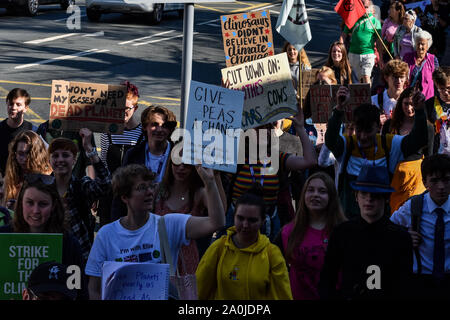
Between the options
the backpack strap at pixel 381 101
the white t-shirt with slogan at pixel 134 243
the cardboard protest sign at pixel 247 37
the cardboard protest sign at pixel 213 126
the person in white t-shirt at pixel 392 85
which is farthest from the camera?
the cardboard protest sign at pixel 247 37

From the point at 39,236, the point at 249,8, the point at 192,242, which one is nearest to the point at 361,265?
the point at 192,242

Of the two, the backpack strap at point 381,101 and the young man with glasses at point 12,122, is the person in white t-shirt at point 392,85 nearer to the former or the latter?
the backpack strap at point 381,101

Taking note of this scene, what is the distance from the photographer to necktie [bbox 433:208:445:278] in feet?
18.7

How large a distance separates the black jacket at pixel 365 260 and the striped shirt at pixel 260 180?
1.74 meters

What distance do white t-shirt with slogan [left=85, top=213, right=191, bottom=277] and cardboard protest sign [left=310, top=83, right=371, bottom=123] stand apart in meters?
3.50

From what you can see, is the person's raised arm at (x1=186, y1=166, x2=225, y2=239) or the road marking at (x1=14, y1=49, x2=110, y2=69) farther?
the road marking at (x1=14, y1=49, x2=110, y2=69)

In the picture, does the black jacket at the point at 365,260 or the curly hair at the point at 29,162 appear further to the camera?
the curly hair at the point at 29,162

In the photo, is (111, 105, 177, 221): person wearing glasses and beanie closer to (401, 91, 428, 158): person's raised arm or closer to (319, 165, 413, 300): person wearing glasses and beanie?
(401, 91, 428, 158): person's raised arm

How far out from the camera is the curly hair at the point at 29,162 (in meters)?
6.86

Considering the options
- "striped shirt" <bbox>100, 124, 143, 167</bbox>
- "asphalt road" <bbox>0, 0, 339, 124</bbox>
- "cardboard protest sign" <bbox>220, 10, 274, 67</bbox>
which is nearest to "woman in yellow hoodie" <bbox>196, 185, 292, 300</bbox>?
"striped shirt" <bbox>100, 124, 143, 167</bbox>

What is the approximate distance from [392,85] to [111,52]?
40.0 feet

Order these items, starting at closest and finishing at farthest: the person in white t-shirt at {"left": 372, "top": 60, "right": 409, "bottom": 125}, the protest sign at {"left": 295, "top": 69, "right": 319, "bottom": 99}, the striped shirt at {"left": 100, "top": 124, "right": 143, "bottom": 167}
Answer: the striped shirt at {"left": 100, "top": 124, "right": 143, "bottom": 167}, the person in white t-shirt at {"left": 372, "top": 60, "right": 409, "bottom": 125}, the protest sign at {"left": 295, "top": 69, "right": 319, "bottom": 99}

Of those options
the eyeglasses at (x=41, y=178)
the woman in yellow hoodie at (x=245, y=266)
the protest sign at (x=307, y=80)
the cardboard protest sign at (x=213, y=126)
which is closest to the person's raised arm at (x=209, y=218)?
the woman in yellow hoodie at (x=245, y=266)

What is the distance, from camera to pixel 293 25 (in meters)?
9.13
